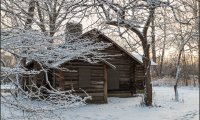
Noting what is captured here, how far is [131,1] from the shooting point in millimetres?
12062

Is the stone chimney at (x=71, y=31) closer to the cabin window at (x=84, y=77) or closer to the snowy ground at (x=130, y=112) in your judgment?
the snowy ground at (x=130, y=112)

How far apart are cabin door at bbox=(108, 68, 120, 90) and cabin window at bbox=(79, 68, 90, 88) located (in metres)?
4.27

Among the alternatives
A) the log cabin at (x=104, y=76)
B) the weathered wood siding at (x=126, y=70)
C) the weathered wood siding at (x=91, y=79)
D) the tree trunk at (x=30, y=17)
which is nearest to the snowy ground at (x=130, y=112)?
the weathered wood siding at (x=91, y=79)

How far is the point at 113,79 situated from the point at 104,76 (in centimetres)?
398

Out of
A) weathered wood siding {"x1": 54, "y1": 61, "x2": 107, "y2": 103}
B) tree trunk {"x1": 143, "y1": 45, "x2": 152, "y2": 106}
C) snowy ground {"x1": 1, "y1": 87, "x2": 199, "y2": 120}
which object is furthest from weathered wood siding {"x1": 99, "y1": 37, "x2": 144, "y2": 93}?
tree trunk {"x1": 143, "y1": 45, "x2": 152, "y2": 106}

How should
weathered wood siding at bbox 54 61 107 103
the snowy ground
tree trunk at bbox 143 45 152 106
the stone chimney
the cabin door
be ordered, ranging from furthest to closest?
the cabin door → weathered wood siding at bbox 54 61 107 103 → tree trunk at bbox 143 45 152 106 → the snowy ground → the stone chimney

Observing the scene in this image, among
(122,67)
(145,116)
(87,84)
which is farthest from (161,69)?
(145,116)

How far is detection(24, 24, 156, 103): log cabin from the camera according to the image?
2223 cm

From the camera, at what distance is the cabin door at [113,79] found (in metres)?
27.0

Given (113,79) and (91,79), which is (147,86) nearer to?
(91,79)

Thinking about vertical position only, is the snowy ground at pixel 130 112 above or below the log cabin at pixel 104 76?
below

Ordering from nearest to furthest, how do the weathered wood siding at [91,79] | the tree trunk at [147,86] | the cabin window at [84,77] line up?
the tree trunk at [147,86], the weathered wood siding at [91,79], the cabin window at [84,77]

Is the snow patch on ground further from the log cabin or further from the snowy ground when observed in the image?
the log cabin

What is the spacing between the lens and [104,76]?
76.1ft
